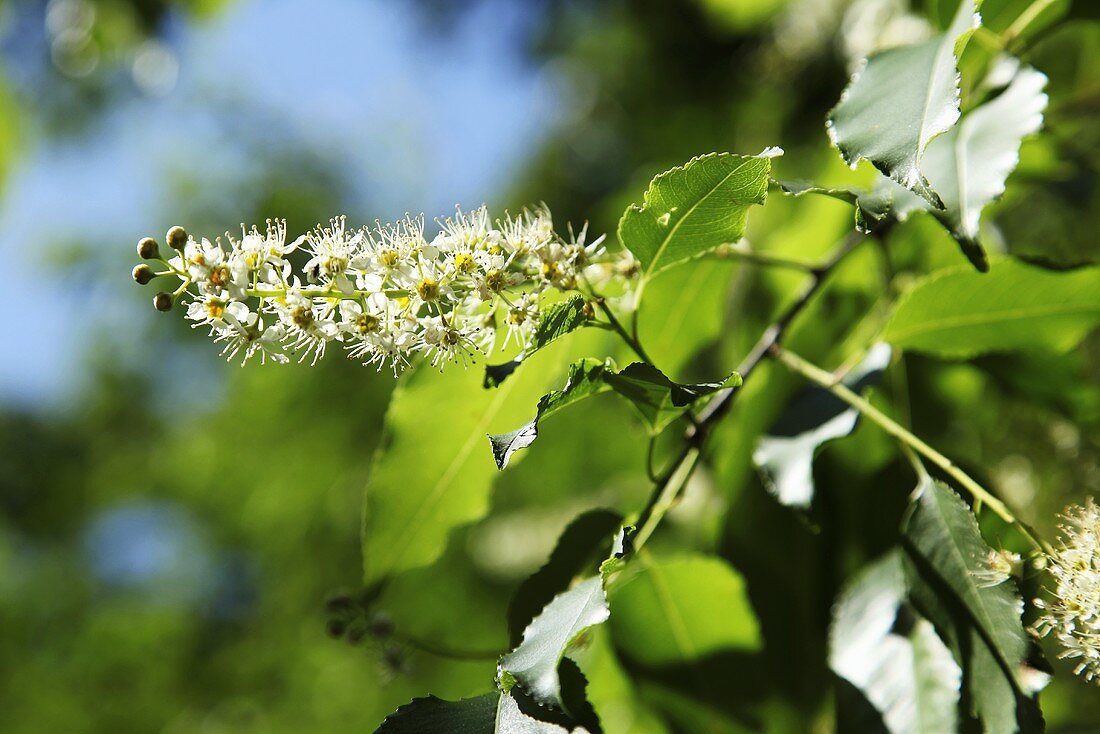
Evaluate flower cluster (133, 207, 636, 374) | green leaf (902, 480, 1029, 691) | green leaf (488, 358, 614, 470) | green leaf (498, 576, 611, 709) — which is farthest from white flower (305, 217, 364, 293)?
green leaf (902, 480, 1029, 691)

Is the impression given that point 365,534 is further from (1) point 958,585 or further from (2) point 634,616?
(1) point 958,585

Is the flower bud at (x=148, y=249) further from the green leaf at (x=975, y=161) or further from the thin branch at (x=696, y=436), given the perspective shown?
the green leaf at (x=975, y=161)

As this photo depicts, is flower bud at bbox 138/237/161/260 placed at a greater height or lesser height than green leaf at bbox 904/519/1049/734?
greater

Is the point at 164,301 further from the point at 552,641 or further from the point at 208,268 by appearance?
the point at 552,641

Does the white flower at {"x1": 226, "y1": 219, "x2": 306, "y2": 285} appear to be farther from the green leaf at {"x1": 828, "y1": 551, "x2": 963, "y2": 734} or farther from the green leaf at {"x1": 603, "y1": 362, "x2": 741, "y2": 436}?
the green leaf at {"x1": 828, "y1": 551, "x2": 963, "y2": 734}

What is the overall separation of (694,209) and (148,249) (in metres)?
0.55

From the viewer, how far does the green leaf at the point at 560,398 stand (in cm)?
74

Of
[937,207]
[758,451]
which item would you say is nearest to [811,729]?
[758,451]

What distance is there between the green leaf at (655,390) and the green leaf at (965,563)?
298 millimetres

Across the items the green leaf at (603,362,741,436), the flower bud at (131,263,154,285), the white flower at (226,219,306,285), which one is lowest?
the green leaf at (603,362,741,436)

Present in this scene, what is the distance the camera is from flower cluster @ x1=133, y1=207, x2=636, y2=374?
2.94 ft

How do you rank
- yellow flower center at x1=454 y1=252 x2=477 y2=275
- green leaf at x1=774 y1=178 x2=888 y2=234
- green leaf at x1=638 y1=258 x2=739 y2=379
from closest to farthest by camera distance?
green leaf at x1=774 y1=178 x2=888 y2=234 → yellow flower center at x1=454 y1=252 x2=477 y2=275 → green leaf at x1=638 y1=258 x2=739 y2=379

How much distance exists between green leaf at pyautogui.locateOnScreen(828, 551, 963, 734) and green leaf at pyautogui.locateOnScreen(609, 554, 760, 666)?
0.13 meters

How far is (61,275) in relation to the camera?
17.3 ft
